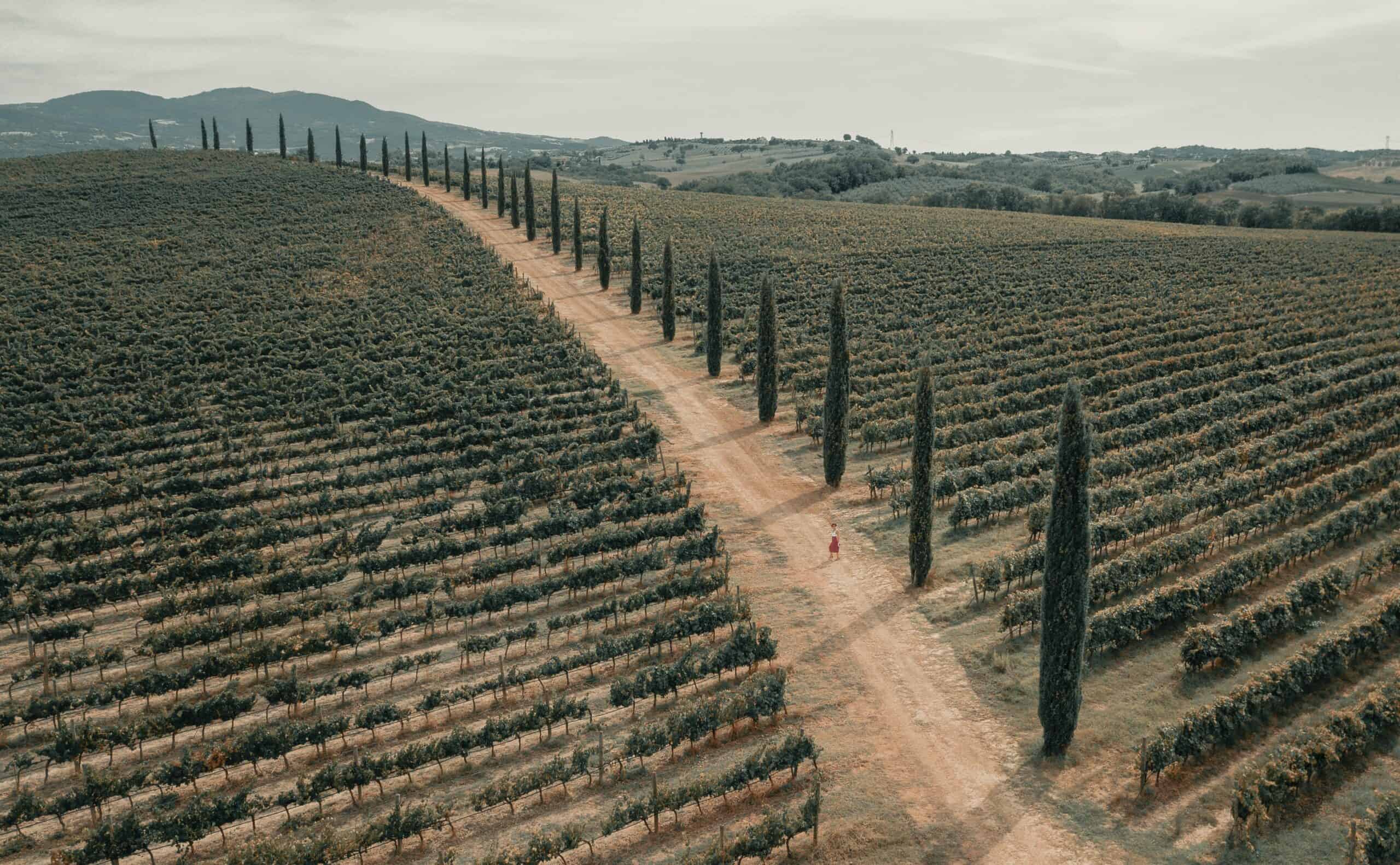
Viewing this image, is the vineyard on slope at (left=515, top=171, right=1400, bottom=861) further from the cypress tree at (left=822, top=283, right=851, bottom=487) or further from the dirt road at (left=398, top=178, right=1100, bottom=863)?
the cypress tree at (left=822, top=283, right=851, bottom=487)

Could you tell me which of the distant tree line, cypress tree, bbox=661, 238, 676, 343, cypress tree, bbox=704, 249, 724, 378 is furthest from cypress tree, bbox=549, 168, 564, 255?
the distant tree line

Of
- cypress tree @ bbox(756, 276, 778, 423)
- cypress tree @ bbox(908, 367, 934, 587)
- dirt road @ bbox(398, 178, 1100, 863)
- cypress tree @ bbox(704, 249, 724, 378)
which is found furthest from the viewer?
cypress tree @ bbox(704, 249, 724, 378)

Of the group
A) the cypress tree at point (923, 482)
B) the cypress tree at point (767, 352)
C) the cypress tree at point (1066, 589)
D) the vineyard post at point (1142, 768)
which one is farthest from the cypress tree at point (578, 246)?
the vineyard post at point (1142, 768)

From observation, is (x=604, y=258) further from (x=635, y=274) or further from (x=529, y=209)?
(x=529, y=209)

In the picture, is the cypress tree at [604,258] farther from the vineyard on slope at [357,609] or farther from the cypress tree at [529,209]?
the cypress tree at [529,209]

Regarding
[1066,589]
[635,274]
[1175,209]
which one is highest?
[1175,209]

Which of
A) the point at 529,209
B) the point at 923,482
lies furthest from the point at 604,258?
the point at 923,482

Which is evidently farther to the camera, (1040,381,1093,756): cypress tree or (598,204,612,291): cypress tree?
(598,204,612,291): cypress tree

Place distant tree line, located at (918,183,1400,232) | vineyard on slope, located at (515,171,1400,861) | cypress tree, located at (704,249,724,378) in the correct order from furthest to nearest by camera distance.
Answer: distant tree line, located at (918,183,1400,232)
cypress tree, located at (704,249,724,378)
vineyard on slope, located at (515,171,1400,861)
